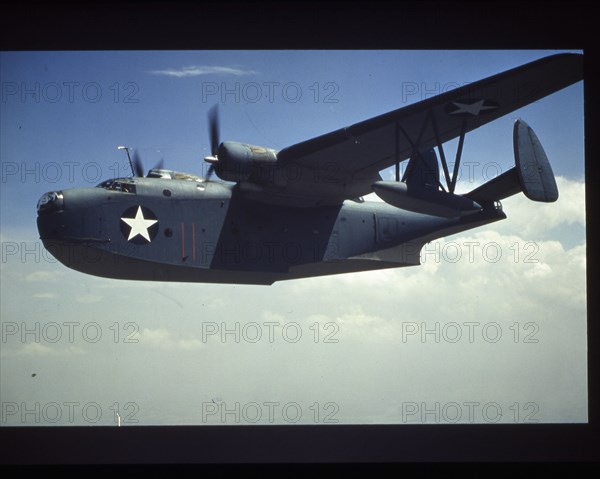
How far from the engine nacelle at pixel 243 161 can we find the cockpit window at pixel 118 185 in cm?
85

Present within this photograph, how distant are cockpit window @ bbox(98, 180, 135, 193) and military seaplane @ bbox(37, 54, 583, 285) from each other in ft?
0.04

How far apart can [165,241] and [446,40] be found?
322 centimetres

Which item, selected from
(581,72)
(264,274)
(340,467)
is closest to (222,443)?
(340,467)

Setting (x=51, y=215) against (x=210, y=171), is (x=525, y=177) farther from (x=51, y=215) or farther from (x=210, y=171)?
(x=51, y=215)

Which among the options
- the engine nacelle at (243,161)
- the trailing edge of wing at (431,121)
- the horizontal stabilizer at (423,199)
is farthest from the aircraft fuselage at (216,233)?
the trailing edge of wing at (431,121)

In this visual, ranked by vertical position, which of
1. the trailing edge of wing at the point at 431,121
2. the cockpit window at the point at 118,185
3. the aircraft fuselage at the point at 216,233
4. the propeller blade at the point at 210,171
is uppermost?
the trailing edge of wing at the point at 431,121

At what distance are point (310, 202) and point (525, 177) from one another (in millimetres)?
2347

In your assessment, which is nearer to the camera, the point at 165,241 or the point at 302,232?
the point at 165,241

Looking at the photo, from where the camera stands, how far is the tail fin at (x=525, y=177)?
6.24 metres

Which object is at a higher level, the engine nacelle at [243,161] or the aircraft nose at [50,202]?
the engine nacelle at [243,161]

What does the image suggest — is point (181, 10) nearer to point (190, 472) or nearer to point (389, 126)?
point (389, 126)

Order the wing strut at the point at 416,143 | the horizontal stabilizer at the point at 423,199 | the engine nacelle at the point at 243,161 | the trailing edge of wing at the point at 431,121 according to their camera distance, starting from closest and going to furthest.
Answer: the trailing edge of wing at the point at 431,121 < the horizontal stabilizer at the point at 423,199 < the wing strut at the point at 416,143 < the engine nacelle at the point at 243,161

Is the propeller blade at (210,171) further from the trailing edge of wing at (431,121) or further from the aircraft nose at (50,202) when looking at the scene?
the aircraft nose at (50,202)

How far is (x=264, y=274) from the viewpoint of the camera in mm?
6910
